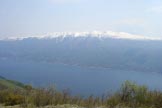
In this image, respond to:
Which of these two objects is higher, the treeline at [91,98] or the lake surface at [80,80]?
the treeline at [91,98]

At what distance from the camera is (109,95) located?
30.9ft

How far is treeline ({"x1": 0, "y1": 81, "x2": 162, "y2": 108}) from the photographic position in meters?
8.74

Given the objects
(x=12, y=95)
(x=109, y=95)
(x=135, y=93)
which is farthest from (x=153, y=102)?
(x=12, y=95)

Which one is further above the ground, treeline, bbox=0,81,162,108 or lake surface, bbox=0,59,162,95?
treeline, bbox=0,81,162,108

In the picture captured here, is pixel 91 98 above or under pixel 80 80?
above

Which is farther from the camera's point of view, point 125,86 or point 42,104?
point 125,86

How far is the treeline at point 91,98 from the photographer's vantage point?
8742 mm

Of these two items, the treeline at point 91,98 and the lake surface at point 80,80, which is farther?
the lake surface at point 80,80

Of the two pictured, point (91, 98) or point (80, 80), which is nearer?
point (91, 98)

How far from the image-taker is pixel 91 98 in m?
9.03

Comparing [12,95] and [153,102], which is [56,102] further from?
[153,102]

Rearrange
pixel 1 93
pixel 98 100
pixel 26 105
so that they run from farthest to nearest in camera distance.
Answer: pixel 1 93
pixel 98 100
pixel 26 105

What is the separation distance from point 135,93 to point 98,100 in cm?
110

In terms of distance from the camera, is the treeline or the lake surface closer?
the treeline
